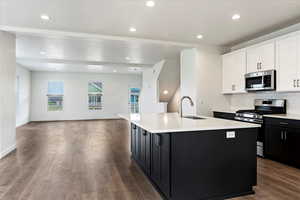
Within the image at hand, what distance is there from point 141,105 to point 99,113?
2.58m

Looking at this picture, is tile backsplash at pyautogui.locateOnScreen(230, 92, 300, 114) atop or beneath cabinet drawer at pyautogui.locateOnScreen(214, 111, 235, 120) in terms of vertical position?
atop

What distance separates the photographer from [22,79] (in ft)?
28.2

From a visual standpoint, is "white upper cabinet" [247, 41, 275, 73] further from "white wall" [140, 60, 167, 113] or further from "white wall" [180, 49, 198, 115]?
"white wall" [140, 60, 167, 113]

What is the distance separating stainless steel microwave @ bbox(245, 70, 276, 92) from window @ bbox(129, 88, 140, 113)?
766cm

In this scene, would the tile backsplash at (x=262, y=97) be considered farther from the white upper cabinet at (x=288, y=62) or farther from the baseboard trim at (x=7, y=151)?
the baseboard trim at (x=7, y=151)

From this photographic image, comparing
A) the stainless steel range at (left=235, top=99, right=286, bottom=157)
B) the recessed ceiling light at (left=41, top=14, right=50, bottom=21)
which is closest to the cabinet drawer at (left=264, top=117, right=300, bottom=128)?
the stainless steel range at (left=235, top=99, right=286, bottom=157)

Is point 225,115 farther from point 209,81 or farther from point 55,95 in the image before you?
point 55,95

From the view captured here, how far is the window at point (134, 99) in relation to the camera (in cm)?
1141

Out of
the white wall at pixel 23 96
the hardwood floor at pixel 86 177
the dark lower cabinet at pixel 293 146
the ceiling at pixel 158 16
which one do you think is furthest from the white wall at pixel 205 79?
the white wall at pixel 23 96

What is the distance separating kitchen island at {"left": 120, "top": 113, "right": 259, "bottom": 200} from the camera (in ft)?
6.92

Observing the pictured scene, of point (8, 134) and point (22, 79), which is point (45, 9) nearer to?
point (8, 134)

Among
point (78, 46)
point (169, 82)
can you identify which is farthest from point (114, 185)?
point (169, 82)

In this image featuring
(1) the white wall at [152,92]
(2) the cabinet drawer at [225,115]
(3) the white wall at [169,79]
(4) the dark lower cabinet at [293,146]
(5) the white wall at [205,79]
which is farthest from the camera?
(1) the white wall at [152,92]

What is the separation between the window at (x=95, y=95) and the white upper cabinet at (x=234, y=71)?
24.5 feet
